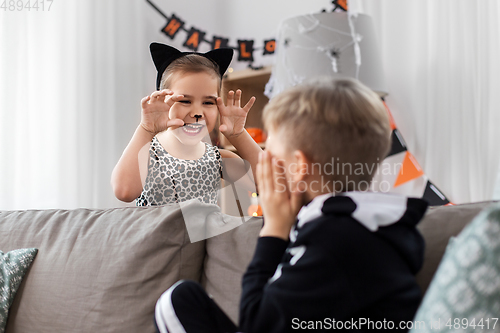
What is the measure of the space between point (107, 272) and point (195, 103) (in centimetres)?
55

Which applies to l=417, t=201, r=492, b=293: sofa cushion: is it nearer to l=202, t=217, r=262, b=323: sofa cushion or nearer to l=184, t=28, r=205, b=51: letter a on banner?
l=202, t=217, r=262, b=323: sofa cushion

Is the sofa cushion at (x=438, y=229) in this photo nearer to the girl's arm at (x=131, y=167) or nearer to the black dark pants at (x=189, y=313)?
the black dark pants at (x=189, y=313)

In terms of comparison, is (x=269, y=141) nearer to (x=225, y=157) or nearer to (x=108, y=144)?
(x=225, y=157)

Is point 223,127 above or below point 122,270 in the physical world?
above

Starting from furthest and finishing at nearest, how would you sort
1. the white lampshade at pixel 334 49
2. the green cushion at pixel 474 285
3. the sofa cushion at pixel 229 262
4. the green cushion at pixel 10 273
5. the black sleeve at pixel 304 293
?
the white lampshade at pixel 334 49 < the green cushion at pixel 10 273 < the sofa cushion at pixel 229 262 < the black sleeve at pixel 304 293 < the green cushion at pixel 474 285

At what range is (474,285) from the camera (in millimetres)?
418

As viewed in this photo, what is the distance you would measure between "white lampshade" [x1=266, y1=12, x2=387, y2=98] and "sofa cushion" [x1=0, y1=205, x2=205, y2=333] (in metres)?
0.92

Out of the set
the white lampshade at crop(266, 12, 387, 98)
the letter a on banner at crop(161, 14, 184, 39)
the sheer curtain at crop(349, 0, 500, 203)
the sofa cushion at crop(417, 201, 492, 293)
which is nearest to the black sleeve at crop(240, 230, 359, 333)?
the sofa cushion at crop(417, 201, 492, 293)

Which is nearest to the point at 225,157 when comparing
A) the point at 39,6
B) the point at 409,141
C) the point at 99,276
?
the point at 99,276

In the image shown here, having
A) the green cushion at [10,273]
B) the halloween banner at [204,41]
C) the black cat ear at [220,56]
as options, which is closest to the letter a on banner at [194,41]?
the halloween banner at [204,41]

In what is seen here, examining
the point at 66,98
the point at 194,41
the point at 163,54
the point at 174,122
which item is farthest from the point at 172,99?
the point at 194,41

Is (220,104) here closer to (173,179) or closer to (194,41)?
(173,179)

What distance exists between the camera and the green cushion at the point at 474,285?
41cm

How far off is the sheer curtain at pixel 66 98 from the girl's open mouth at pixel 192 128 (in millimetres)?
1014
